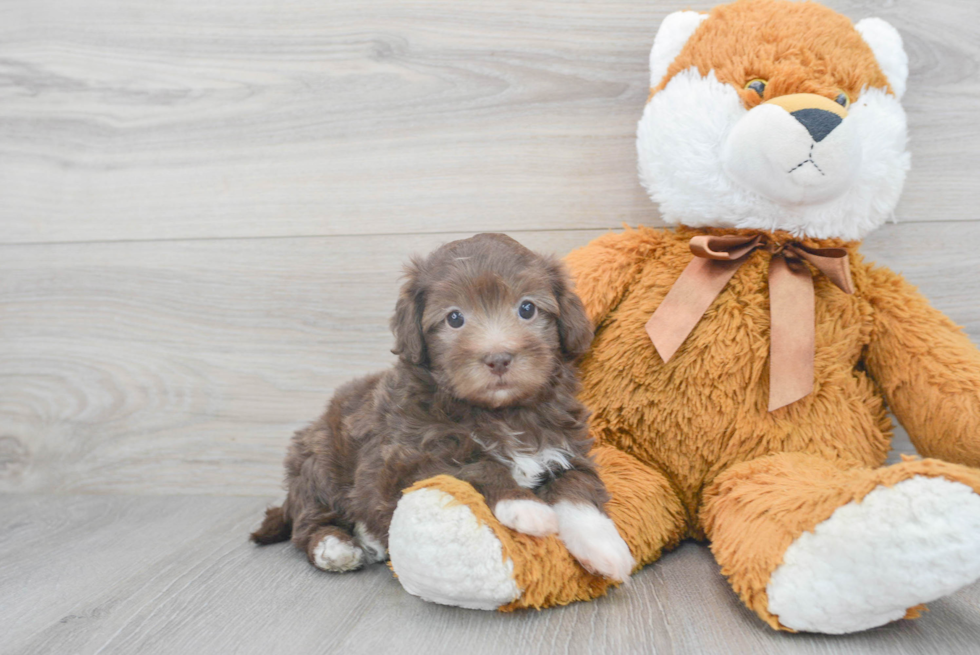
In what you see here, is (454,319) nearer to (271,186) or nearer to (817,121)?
(817,121)

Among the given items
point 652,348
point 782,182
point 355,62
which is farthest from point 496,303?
point 355,62

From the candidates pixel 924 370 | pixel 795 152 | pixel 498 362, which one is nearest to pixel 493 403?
pixel 498 362

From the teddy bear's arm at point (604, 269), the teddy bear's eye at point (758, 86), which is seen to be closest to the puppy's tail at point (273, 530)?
the teddy bear's arm at point (604, 269)

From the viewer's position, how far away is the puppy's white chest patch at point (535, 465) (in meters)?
1.32

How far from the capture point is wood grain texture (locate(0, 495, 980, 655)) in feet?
3.72

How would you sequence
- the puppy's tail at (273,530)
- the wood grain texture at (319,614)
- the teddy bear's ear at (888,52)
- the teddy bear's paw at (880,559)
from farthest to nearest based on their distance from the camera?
the puppy's tail at (273,530) < the teddy bear's ear at (888,52) < the wood grain texture at (319,614) < the teddy bear's paw at (880,559)

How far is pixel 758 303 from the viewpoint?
1.51 m

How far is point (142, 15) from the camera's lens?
2.06m

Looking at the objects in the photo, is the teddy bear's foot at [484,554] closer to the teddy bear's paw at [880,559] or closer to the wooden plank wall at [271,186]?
the teddy bear's paw at [880,559]

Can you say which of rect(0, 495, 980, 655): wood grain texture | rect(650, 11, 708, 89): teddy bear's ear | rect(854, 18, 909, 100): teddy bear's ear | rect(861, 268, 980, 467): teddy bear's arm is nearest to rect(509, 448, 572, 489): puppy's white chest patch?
rect(0, 495, 980, 655): wood grain texture

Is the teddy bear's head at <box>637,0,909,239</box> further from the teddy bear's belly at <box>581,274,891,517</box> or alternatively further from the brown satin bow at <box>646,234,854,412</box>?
the teddy bear's belly at <box>581,274,891,517</box>

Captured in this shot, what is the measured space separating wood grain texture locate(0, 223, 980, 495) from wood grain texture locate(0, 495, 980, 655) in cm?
43

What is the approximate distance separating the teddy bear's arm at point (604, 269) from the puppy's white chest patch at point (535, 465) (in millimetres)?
355

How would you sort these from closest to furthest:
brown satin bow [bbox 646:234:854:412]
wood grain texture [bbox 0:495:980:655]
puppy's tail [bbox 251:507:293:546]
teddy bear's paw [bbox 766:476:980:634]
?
1. teddy bear's paw [bbox 766:476:980:634]
2. wood grain texture [bbox 0:495:980:655]
3. brown satin bow [bbox 646:234:854:412]
4. puppy's tail [bbox 251:507:293:546]
